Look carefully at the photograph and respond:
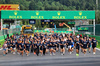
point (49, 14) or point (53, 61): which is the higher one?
point (49, 14)

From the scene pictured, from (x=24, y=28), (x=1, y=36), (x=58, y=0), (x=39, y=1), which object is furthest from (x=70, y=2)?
(x=1, y=36)

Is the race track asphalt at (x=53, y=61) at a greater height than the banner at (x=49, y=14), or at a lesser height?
lesser

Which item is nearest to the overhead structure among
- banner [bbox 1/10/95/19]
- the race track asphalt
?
banner [bbox 1/10/95/19]

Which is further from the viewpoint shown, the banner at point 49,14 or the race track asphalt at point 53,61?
the banner at point 49,14

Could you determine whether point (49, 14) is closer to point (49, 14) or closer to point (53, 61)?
point (49, 14)

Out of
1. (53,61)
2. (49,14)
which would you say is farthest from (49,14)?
(53,61)

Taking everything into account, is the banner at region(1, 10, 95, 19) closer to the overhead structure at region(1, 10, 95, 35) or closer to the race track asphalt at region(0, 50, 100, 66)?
the overhead structure at region(1, 10, 95, 35)

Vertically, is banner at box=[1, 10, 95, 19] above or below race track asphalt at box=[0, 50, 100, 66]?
above

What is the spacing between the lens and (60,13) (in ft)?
135

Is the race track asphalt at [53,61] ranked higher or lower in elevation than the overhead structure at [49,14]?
lower

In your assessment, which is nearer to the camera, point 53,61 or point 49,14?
point 53,61

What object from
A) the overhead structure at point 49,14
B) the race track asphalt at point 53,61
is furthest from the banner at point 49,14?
the race track asphalt at point 53,61

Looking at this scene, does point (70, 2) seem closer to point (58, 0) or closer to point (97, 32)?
point (58, 0)

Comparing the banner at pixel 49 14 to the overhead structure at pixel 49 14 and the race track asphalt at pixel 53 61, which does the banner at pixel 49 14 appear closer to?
the overhead structure at pixel 49 14
